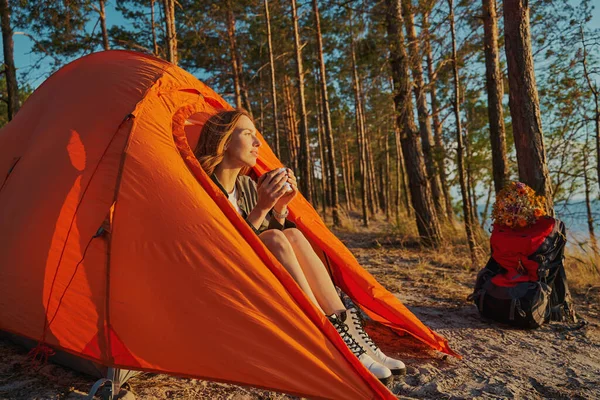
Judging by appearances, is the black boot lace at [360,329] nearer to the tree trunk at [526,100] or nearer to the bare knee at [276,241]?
the bare knee at [276,241]

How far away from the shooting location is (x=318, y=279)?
2646 mm

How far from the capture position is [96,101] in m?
2.76

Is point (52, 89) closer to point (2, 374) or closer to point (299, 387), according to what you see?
point (2, 374)

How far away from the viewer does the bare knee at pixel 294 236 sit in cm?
276

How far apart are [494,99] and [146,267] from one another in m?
4.88

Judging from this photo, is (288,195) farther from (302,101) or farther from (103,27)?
(103,27)

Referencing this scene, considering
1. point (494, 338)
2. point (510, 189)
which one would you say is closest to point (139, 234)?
point (494, 338)

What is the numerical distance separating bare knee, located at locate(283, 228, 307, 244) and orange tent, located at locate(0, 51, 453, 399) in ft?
1.42

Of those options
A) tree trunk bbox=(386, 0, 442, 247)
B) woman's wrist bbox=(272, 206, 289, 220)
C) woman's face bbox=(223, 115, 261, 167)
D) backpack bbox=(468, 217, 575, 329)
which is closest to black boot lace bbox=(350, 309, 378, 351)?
woman's wrist bbox=(272, 206, 289, 220)

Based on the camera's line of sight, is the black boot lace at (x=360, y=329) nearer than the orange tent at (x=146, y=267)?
No

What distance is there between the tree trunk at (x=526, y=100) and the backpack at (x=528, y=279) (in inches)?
29.2

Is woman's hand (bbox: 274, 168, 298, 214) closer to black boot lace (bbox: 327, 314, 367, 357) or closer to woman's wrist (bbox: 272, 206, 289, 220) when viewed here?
woman's wrist (bbox: 272, 206, 289, 220)

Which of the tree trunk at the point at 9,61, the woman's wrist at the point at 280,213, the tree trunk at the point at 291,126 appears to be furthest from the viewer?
the tree trunk at the point at 291,126

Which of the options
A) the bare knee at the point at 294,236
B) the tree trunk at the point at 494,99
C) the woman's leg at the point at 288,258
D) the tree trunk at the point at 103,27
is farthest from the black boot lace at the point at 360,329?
the tree trunk at the point at 103,27
